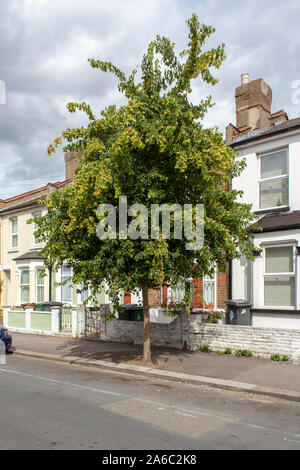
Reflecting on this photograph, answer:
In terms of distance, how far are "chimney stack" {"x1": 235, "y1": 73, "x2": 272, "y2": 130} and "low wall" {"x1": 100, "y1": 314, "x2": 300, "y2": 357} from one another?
9.33 m

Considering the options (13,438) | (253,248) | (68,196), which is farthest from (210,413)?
(68,196)

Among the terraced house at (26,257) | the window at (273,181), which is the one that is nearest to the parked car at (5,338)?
the terraced house at (26,257)

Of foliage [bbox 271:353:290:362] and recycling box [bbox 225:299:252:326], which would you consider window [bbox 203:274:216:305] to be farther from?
foliage [bbox 271:353:290:362]

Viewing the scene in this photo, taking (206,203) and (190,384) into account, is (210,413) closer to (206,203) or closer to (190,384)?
(190,384)

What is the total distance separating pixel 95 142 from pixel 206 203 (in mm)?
3154

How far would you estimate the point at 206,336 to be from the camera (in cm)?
1263

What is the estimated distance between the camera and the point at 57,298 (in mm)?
22359

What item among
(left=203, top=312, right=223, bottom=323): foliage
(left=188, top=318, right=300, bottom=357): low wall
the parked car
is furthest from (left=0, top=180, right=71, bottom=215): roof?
(left=188, top=318, right=300, bottom=357): low wall

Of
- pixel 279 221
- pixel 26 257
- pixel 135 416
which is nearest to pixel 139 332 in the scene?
pixel 279 221

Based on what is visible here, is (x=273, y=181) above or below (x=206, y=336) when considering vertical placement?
above

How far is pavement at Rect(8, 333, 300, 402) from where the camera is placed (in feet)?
28.9

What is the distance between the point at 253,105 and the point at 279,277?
29.0ft

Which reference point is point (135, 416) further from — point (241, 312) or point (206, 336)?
point (241, 312)

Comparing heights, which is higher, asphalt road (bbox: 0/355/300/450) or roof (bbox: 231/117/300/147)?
roof (bbox: 231/117/300/147)
